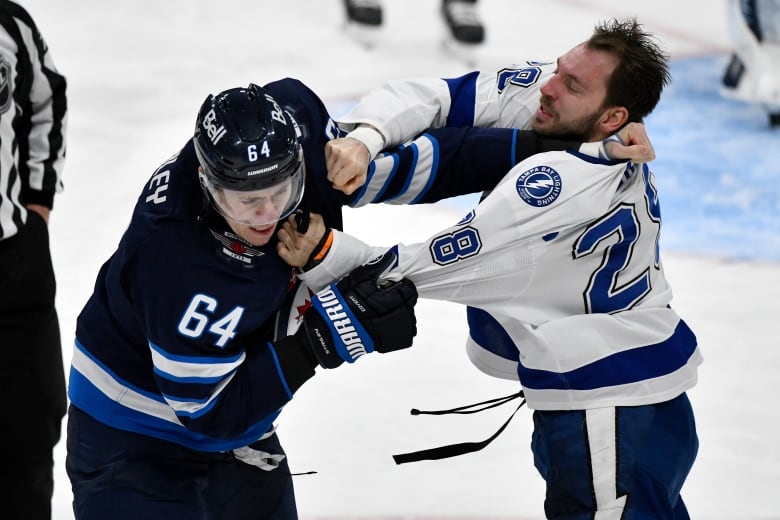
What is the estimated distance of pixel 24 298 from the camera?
2.46m

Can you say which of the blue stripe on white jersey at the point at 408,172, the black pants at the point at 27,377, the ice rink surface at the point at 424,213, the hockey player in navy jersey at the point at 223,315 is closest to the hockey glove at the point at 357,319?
the hockey player in navy jersey at the point at 223,315

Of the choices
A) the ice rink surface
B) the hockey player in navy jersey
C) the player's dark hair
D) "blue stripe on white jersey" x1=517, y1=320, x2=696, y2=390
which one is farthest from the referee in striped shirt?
the player's dark hair

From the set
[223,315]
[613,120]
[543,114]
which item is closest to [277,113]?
[223,315]

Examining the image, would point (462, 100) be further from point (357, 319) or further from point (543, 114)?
point (357, 319)

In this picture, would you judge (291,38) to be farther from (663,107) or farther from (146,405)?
(146,405)

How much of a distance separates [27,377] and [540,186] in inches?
44.5

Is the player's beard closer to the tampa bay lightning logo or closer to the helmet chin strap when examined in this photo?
the tampa bay lightning logo

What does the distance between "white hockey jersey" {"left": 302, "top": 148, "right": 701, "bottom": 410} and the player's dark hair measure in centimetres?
14

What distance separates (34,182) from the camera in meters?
2.62

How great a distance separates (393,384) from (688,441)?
4.32ft

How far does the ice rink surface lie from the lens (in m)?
3.12

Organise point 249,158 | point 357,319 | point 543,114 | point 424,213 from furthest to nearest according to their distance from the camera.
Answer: point 424,213 → point 543,114 → point 357,319 → point 249,158

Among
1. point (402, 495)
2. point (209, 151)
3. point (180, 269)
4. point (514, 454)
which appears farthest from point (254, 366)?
point (514, 454)

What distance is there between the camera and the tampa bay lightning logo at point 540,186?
2104mm
